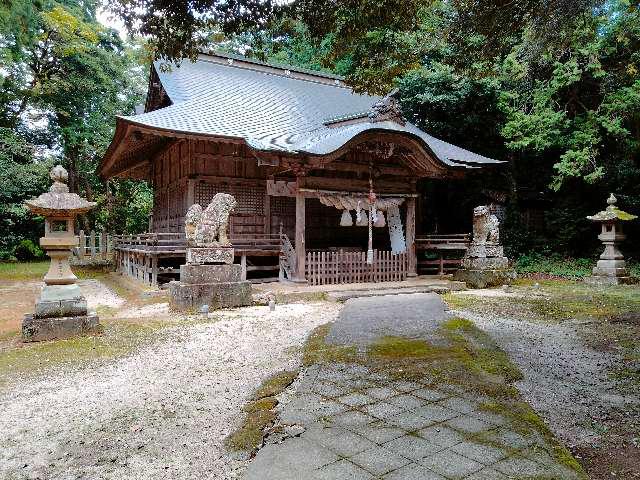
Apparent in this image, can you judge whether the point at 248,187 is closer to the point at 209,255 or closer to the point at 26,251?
the point at 209,255

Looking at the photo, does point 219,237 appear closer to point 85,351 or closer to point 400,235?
point 85,351

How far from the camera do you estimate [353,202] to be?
11625 millimetres

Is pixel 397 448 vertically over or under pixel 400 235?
under

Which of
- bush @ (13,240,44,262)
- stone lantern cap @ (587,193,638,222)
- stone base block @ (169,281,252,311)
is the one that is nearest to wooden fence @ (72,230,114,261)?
bush @ (13,240,44,262)

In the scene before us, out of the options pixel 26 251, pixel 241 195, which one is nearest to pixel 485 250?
pixel 241 195

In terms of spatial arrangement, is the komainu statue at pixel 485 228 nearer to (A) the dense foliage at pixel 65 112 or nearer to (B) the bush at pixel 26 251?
(A) the dense foliage at pixel 65 112

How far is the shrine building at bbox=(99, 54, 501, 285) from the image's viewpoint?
10828 millimetres

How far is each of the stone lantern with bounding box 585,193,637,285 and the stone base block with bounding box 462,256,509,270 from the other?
9.99ft

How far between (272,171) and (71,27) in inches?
506

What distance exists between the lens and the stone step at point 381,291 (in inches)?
366

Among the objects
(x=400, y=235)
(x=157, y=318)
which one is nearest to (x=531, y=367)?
(x=157, y=318)

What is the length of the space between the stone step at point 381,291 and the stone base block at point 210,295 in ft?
6.28

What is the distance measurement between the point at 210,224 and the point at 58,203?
96.9 inches

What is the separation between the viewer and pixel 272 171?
39.2 feet
